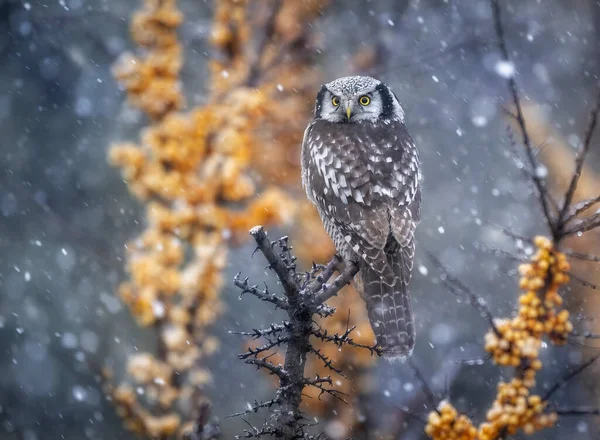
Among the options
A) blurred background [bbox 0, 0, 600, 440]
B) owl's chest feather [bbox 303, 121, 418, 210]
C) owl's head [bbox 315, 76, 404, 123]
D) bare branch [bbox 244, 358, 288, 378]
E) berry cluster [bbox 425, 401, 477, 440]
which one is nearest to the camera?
bare branch [bbox 244, 358, 288, 378]

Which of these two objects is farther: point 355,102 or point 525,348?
point 355,102

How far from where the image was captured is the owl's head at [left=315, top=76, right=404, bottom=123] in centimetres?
436

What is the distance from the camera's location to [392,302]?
353cm

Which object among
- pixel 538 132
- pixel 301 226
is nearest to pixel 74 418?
pixel 301 226

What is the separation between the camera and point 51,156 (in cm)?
1170

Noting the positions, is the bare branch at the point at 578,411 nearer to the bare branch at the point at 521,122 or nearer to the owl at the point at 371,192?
the bare branch at the point at 521,122

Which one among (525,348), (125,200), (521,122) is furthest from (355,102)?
(125,200)

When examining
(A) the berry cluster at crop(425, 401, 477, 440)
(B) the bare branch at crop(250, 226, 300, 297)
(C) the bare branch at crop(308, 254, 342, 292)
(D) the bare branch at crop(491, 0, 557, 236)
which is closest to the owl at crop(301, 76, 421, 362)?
(C) the bare branch at crop(308, 254, 342, 292)

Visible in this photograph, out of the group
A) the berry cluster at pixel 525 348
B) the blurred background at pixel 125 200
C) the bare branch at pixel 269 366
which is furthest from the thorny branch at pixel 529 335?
the blurred background at pixel 125 200

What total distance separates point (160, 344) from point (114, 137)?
21.8ft

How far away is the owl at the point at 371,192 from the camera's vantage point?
3.55 m

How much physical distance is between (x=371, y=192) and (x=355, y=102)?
2.63 feet

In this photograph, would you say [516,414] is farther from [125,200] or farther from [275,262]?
[125,200]

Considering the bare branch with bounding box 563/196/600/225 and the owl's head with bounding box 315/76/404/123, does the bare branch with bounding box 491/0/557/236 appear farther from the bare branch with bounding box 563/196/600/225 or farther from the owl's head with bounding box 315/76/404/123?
the owl's head with bounding box 315/76/404/123
